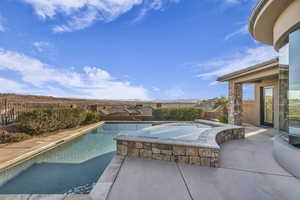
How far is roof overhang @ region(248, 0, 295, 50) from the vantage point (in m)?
3.13

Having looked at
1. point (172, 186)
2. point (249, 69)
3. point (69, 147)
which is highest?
point (249, 69)

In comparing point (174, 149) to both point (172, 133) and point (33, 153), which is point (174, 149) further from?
point (33, 153)

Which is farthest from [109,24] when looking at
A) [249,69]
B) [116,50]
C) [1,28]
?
[249,69]

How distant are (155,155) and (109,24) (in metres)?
10.0

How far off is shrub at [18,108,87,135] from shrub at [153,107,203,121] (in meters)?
7.53

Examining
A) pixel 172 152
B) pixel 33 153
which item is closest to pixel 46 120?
pixel 33 153

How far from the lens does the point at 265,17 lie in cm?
354

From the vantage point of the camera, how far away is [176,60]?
1647cm

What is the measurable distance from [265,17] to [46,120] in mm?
9856

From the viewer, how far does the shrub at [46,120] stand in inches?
279

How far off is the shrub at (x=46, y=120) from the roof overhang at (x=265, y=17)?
9.57 meters

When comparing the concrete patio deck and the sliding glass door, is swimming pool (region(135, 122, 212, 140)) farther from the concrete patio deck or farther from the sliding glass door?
the sliding glass door

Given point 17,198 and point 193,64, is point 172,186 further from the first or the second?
point 193,64

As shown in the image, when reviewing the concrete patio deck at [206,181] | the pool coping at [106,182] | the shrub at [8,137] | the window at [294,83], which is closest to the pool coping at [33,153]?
the shrub at [8,137]
